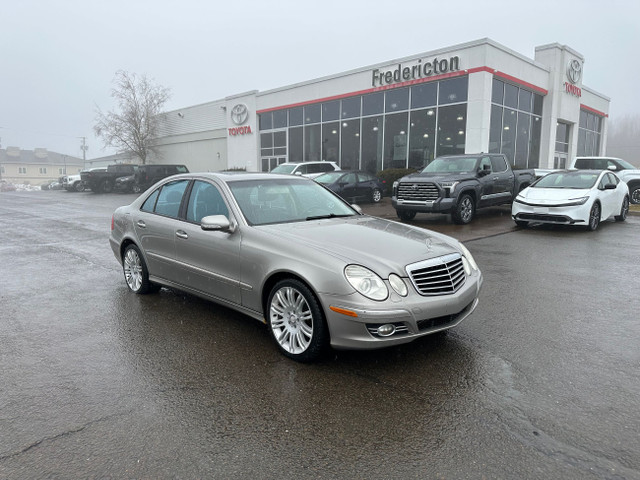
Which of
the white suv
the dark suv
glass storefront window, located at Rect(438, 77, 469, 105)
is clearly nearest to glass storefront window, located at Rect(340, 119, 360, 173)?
the white suv

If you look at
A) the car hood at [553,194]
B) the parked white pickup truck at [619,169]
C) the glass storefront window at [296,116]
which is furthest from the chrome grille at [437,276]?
the glass storefront window at [296,116]

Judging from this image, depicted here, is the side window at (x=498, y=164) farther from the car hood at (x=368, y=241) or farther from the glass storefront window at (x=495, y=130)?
the car hood at (x=368, y=241)

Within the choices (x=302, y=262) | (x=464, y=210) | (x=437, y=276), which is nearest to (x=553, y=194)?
(x=464, y=210)

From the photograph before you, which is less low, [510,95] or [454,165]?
[510,95]

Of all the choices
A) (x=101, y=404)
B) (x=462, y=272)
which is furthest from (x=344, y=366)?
(x=101, y=404)

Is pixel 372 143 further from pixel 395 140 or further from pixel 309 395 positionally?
pixel 309 395

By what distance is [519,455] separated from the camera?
2.68 m

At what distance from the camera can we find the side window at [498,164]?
45.7 feet

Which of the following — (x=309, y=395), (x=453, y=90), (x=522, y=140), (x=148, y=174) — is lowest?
(x=309, y=395)

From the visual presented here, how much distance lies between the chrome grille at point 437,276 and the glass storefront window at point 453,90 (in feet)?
63.3

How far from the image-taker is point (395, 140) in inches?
969

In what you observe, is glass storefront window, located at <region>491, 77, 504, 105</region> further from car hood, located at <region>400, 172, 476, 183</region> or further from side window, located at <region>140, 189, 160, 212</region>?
side window, located at <region>140, 189, 160, 212</region>

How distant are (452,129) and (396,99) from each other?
144 inches

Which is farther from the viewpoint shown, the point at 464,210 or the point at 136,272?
the point at 464,210
